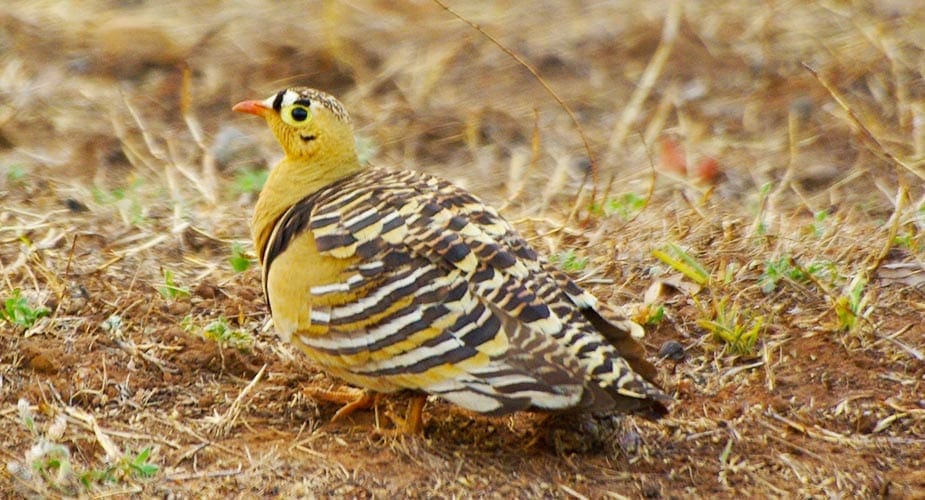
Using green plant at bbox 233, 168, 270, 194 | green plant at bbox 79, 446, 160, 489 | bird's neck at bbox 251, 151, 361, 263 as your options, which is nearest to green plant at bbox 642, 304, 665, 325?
bird's neck at bbox 251, 151, 361, 263

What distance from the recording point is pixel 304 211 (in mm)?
4527

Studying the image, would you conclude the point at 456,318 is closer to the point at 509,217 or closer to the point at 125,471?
the point at 125,471

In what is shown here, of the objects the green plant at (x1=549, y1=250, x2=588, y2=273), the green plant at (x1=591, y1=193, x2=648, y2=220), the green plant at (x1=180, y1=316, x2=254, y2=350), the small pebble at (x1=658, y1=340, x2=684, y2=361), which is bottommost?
the green plant at (x1=591, y1=193, x2=648, y2=220)

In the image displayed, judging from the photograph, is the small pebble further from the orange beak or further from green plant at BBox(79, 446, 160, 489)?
green plant at BBox(79, 446, 160, 489)

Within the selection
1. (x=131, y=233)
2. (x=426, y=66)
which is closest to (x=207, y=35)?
(x=426, y=66)

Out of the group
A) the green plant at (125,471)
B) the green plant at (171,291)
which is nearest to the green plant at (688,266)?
the green plant at (171,291)

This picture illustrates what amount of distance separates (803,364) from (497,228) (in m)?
1.30

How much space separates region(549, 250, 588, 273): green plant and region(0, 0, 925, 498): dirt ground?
4cm

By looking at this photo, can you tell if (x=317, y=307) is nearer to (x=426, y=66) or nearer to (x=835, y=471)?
(x=835, y=471)

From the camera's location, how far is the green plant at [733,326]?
4750 mm

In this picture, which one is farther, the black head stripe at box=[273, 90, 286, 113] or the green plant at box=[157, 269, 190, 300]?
the green plant at box=[157, 269, 190, 300]

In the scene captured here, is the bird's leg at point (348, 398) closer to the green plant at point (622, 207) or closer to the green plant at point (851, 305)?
the green plant at point (851, 305)

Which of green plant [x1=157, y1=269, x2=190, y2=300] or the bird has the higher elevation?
the bird

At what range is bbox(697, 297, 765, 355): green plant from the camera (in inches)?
187
